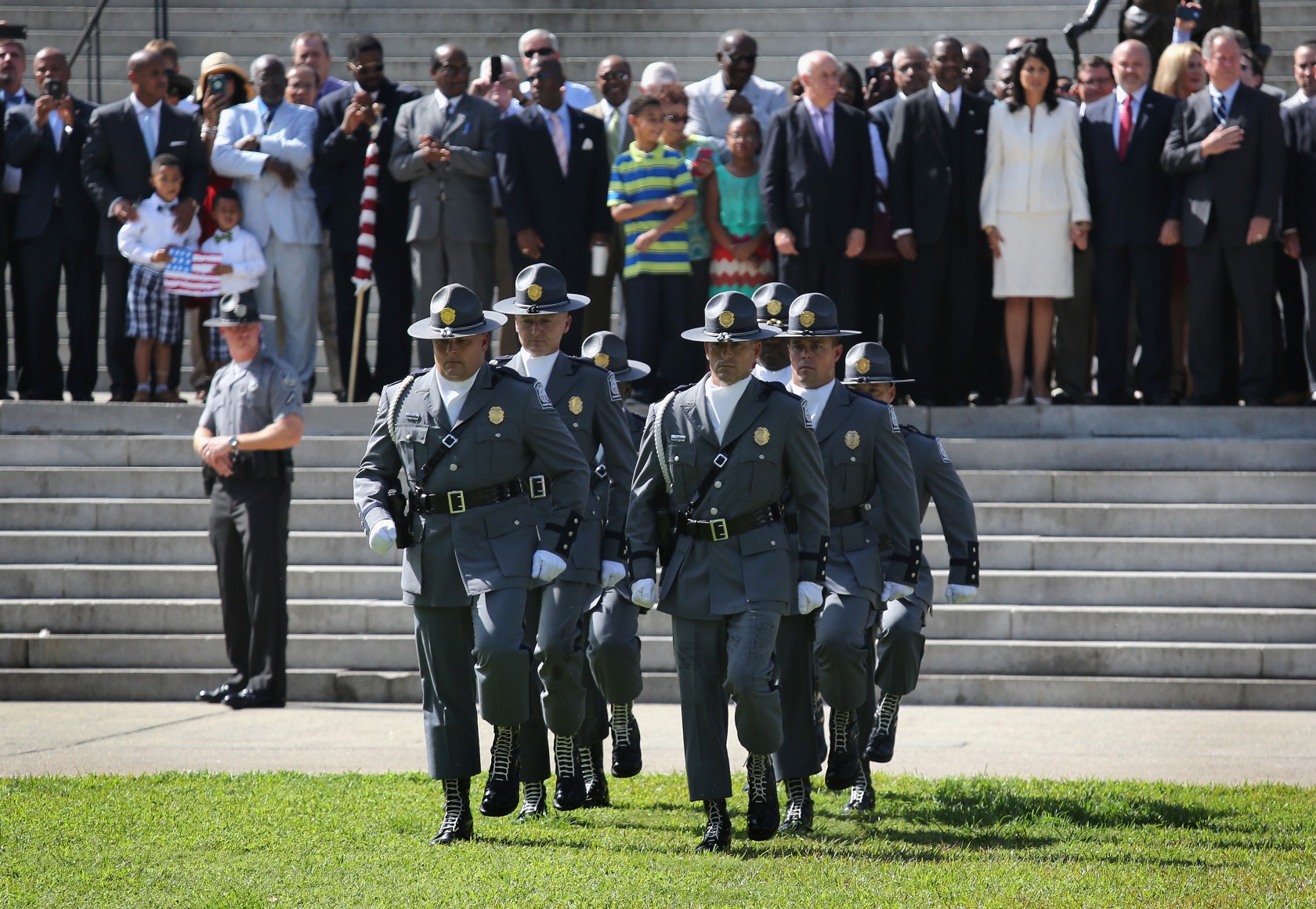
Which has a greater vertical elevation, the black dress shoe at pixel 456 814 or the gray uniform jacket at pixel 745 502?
the gray uniform jacket at pixel 745 502

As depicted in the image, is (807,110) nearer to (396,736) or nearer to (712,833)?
(396,736)

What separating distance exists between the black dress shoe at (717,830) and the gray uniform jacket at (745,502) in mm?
732

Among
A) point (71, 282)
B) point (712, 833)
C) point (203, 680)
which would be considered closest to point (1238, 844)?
point (712, 833)

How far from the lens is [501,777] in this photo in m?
7.26

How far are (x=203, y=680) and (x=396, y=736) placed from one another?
1.85 meters

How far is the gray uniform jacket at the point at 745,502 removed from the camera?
23.0 feet

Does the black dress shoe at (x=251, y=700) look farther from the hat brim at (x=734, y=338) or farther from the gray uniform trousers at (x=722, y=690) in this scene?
the hat brim at (x=734, y=338)

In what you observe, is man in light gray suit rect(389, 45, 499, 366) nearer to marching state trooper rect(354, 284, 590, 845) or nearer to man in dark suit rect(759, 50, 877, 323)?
man in dark suit rect(759, 50, 877, 323)

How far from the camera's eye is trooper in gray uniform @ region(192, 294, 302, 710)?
1022cm

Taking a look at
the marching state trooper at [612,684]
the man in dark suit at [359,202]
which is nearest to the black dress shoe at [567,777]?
the marching state trooper at [612,684]

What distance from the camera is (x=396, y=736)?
369 inches

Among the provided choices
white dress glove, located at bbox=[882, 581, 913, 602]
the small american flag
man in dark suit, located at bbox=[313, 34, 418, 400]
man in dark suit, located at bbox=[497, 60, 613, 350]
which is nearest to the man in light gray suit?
man in dark suit, located at bbox=[497, 60, 613, 350]

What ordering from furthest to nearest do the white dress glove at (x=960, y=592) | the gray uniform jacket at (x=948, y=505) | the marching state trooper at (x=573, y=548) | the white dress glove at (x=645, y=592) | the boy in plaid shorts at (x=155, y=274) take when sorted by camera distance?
the boy in plaid shorts at (x=155, y=274), the gray uniform jacket at (x=948, y=505), the white dress glove at (x=960, y=592), the marching state trooper at (x=573, y=548), the white dress glove at (x=645, y=592)

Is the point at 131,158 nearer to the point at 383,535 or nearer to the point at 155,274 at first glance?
the point at 155,274
